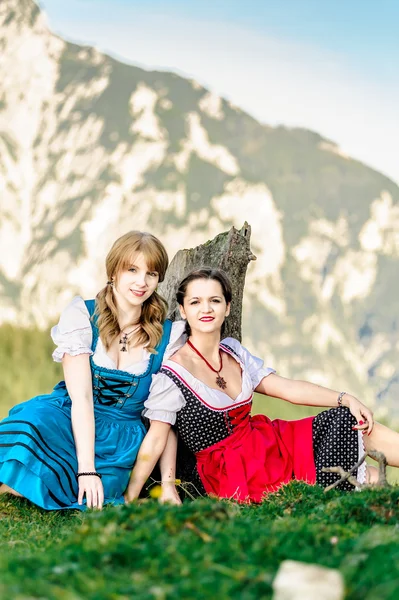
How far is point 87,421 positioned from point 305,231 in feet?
401

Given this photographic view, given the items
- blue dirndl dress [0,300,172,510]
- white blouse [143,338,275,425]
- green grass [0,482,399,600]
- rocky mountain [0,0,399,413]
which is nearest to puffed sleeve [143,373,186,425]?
white blouse [143,338,275,425]

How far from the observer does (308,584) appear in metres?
1.82

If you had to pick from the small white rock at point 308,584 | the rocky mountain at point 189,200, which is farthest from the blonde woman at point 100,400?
the rocky mountain at point 189,200

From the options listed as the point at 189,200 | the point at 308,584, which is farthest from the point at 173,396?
the point at 189,200

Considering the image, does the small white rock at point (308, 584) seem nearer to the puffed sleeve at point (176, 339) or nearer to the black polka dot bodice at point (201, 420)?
the black polka dot bodice at point (201, 420)

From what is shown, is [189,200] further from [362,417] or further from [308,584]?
[308,584]

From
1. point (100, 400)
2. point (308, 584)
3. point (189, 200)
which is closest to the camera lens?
point (308, 584)

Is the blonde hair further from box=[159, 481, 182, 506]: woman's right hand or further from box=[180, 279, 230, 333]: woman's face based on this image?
box=[159, 481, 182, 506]: woman's right hand

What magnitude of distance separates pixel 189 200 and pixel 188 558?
120 meters

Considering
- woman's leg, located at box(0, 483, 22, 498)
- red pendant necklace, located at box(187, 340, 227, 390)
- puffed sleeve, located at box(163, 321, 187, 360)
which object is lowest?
woman's leg, located at box(0, 483, 22, 498)

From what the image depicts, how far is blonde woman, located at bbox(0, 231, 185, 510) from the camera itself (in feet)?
14.9

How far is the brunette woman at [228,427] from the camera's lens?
4676 mm

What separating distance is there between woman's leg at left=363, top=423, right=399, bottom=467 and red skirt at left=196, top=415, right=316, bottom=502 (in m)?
0.40

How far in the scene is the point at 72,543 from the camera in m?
2.32
